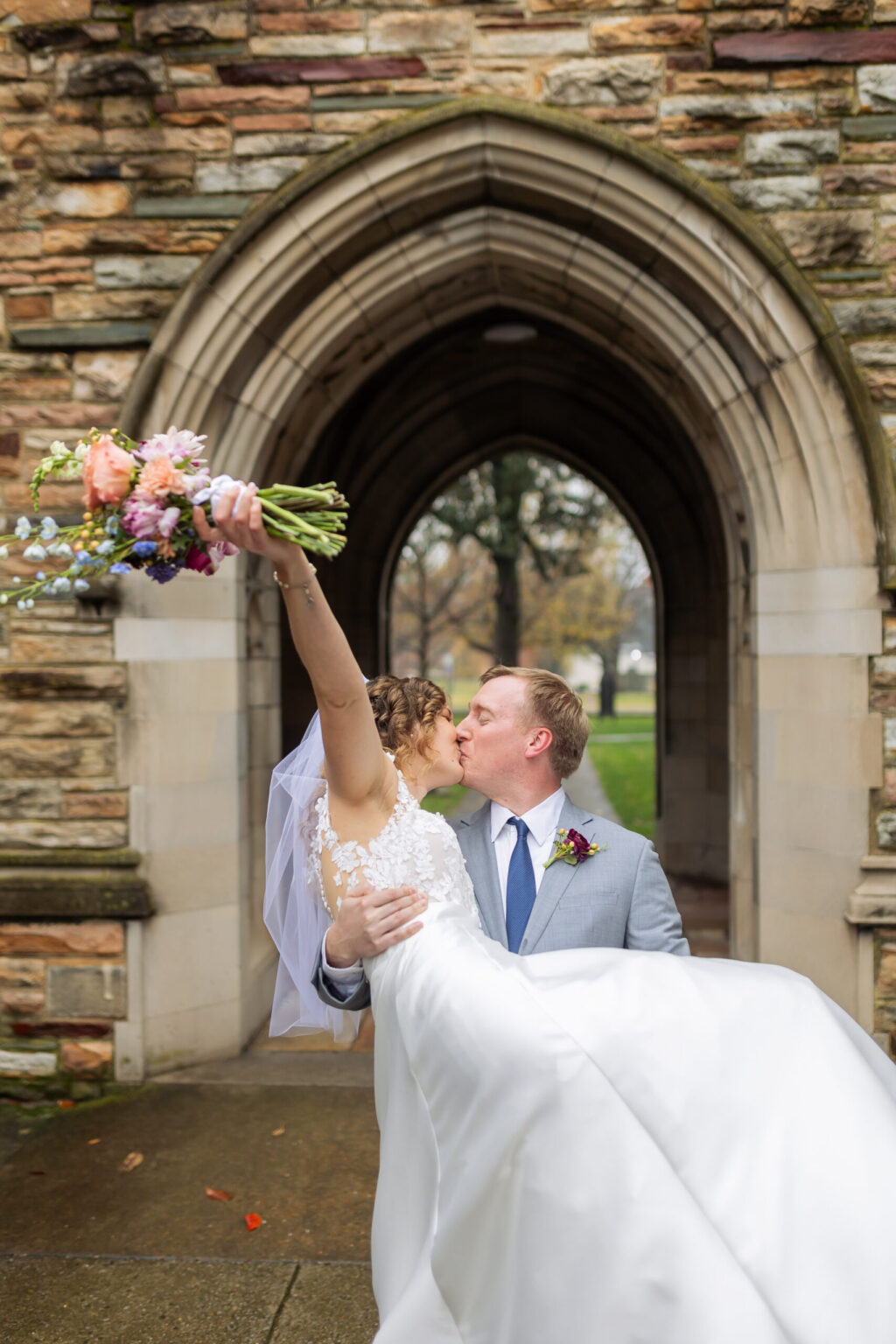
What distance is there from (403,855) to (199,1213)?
1.97 m

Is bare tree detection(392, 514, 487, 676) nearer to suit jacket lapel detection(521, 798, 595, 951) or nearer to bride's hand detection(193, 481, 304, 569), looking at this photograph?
suit jacket lapel detection(521, 798, 595, 951)

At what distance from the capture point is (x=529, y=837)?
2.25 metres

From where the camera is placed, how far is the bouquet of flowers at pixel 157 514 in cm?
171

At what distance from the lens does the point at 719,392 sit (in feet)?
14.3

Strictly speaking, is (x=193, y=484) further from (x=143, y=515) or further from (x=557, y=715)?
(x=557, y=715)

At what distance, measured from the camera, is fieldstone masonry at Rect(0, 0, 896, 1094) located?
13.3 feet

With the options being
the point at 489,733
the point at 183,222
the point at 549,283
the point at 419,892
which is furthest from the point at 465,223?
the point at 419,892

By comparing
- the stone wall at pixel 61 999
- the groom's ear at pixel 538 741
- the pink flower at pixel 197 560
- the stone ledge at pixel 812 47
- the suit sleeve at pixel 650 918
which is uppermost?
the stone ledge at pixel 812 47

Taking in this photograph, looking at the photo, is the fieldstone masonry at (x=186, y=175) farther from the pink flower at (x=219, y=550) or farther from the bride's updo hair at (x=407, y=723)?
the pink flower at (x=219, y=550)

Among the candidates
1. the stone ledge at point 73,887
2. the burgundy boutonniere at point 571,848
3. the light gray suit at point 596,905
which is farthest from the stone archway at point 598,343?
the burgundy boutonniere at point 571,848

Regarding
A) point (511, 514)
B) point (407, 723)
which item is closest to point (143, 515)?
point (407, 723)

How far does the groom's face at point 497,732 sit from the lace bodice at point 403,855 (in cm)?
16

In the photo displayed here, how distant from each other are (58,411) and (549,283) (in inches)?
89.6

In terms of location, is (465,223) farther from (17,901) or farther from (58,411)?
(17,901)
